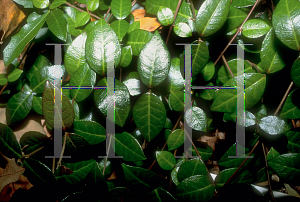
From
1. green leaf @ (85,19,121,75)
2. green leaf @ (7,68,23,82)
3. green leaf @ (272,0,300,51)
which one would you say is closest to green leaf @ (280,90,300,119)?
green leaf @ (272,0,300,51)

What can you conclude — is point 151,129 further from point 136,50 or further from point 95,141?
point 136,50

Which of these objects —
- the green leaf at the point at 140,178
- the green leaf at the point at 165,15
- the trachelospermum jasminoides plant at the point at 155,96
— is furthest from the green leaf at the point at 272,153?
the green leaf at the point at 165,15

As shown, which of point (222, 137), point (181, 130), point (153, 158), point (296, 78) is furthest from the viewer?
point (222, 137)

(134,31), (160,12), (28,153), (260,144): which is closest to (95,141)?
(28,153)

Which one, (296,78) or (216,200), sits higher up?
(296,78)

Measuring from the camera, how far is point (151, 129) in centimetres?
78

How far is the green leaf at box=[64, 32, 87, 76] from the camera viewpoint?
848 mm

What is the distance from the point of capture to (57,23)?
35.1 inches

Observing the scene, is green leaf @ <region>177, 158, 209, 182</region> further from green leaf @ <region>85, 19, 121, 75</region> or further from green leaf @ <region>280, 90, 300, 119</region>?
green leaf @ <region>85, 19, 121, 75</region>

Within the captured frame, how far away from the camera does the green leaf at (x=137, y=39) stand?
87cm

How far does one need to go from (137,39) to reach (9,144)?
2.45ft

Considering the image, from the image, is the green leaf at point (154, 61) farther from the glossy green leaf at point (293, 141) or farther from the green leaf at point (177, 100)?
the glossy green leaf at point (293, 141)

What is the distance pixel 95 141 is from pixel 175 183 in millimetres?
412

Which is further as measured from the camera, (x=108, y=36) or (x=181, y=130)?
(x=181, y=130)
